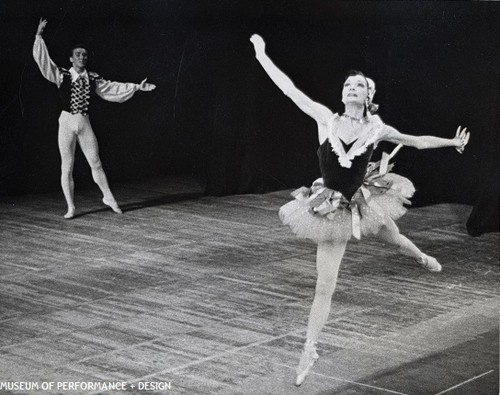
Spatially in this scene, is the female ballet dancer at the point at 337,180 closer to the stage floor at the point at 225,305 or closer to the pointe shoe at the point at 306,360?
the pointe shoe at the point at 306,360

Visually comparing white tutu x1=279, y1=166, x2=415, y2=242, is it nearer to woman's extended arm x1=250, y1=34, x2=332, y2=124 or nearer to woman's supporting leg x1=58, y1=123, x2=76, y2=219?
woman's extended arm x1=250, y1=34, x2=332, y2=124

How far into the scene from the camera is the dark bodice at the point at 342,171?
193 inches

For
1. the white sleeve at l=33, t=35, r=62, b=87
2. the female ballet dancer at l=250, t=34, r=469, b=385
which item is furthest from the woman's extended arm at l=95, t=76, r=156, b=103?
the female ballet dancer at l=250, t=34, r=469, b=385

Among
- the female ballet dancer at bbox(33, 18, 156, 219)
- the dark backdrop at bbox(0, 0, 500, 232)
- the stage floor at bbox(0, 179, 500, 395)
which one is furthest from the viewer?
the dark backdrop at bbox(0, 0, 500, 232)

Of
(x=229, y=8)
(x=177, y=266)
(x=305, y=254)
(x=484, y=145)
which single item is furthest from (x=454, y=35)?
(x=177, y=266)

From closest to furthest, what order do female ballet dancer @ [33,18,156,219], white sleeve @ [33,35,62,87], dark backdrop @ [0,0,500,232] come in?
1. white sleeve @ [33,35,62,87]
2. female ballet dancer @ [33,18,156,219]
3. dark backdrop @ [0,0,500,232]

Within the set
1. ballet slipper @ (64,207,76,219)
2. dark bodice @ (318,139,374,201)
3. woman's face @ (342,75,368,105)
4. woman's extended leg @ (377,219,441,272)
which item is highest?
woman's face @ (342,75,368,105)

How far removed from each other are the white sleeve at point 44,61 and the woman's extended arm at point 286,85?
188 inches

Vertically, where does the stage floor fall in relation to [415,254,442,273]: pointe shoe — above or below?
below

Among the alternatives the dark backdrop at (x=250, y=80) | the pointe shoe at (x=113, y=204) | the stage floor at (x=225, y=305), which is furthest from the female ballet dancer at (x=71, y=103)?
the dark backdrop at (x=250, y=80)

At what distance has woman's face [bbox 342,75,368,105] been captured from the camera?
190 inches

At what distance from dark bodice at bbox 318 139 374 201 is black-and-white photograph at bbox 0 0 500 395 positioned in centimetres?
1

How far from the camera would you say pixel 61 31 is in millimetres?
10500

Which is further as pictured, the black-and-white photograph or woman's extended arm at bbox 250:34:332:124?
the black-and-white photograph
